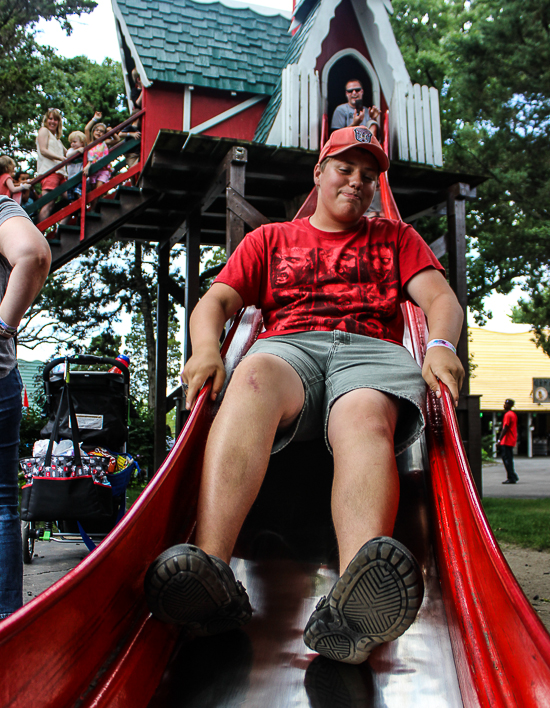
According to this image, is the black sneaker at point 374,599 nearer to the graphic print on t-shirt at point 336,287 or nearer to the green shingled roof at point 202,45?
the graphic print on t-shirt at point 336,287

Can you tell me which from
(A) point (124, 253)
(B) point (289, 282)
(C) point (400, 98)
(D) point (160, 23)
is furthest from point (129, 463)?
A: (A) point (124, 253)

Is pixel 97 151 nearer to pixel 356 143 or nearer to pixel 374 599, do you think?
pixel 356 143

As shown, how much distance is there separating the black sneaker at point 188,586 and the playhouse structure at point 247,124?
4672mm

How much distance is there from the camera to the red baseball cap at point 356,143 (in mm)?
2076

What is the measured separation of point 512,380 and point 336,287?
2830 centimetres

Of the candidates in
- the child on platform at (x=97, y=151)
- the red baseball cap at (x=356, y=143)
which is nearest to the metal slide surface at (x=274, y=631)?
the red baseball cap at (x=356, y=143)

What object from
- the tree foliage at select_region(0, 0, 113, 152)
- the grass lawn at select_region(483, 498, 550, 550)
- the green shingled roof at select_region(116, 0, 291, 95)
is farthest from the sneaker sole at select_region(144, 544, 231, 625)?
the tree foliage at select_region(0, 0, 113, 152)

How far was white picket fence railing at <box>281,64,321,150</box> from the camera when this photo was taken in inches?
257

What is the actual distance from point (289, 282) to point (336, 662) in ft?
3.89

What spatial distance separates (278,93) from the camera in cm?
820

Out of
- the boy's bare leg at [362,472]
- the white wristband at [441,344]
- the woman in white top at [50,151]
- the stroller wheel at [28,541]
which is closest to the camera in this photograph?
the boy's bare leg at [362,472]

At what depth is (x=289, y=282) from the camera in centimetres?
207

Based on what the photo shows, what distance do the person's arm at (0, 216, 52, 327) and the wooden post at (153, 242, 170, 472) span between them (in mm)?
6332

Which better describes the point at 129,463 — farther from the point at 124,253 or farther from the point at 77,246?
the point at 124,253
